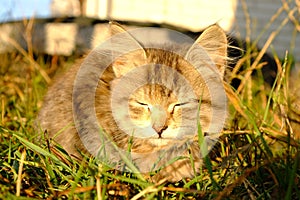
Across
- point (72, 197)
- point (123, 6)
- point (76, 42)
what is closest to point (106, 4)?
point (123, 6)

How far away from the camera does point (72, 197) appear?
2.28 m

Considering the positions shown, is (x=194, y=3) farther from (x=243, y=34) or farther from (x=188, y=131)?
(x=188, y=131)

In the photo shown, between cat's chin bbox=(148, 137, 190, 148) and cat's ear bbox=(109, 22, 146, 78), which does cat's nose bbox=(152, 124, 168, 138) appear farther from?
cat's ear bbox=(109, 22, 146, 78)

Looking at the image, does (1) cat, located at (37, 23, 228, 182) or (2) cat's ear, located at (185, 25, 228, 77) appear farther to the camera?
(2) cat's ear, located at (185, 25, 228, 77)

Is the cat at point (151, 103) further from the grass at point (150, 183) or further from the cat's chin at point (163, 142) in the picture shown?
the grass at point (150, 183)

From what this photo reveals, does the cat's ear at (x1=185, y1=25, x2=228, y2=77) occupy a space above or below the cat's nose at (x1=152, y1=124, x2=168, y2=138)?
above

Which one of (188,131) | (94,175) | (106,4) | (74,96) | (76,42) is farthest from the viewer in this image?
(106,4)

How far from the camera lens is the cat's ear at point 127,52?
2.99 metres

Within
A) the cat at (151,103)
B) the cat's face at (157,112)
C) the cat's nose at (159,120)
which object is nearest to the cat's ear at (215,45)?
the cat at (151,103)

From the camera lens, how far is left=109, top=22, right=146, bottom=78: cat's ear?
9.81ft

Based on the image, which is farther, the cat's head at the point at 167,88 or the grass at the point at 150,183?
the cat's head at the point at 167,88

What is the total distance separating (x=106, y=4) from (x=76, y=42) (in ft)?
12.8

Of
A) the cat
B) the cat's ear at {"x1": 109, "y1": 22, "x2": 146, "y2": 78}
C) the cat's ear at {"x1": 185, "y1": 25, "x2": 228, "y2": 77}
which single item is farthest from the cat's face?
the cat's ear at {"x1": 185, "y1": 25, "x2": 228, "y2": 77}

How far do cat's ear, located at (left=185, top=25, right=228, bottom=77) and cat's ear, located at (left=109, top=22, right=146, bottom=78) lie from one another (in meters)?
0.27
